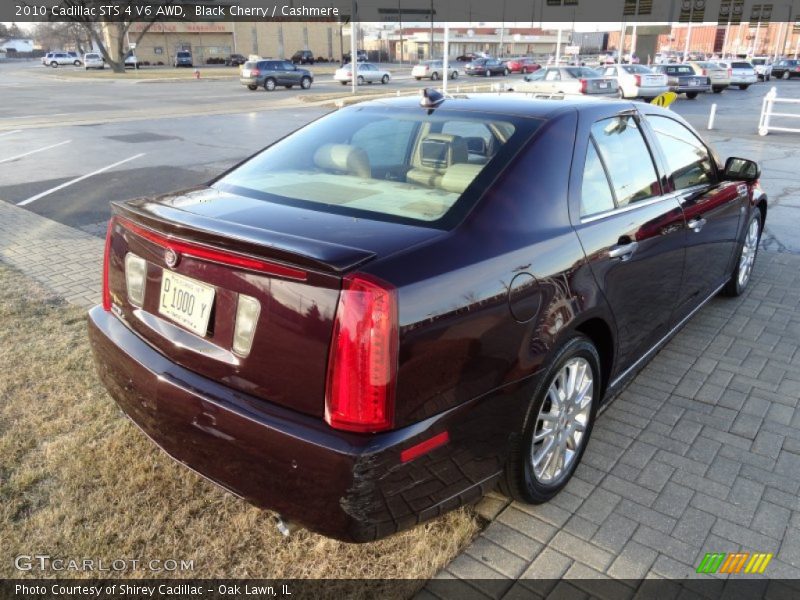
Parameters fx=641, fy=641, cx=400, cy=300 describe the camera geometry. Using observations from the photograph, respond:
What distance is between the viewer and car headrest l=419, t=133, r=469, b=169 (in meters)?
3.00

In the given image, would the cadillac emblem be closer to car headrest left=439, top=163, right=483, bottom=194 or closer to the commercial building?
car headrest left=439, top=163, right=483, bottom=194

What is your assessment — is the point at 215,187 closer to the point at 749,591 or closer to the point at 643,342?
the point at 643,342

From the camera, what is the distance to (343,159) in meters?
3.20

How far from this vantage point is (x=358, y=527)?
6.72 feet

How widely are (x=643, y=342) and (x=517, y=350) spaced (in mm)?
1383

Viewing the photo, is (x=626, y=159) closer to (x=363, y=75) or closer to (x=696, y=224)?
(x=696, y=224)

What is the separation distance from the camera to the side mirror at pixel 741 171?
4320 mm

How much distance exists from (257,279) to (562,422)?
150 centimetres

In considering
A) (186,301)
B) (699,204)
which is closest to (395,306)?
(186,301)

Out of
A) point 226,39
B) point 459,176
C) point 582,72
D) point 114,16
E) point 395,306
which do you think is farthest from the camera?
point 226,39

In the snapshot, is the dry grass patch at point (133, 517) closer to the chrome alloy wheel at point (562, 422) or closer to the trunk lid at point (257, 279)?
the chrome alloy wheel at point (562, 422)

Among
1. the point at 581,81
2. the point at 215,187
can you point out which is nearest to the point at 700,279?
the point at 215,187

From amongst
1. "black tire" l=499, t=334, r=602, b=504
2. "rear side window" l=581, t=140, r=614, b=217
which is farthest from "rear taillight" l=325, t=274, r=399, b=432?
"rear side window" l=581, t=140, r=614, b=217

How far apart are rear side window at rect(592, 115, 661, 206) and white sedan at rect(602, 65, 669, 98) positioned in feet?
80.9
